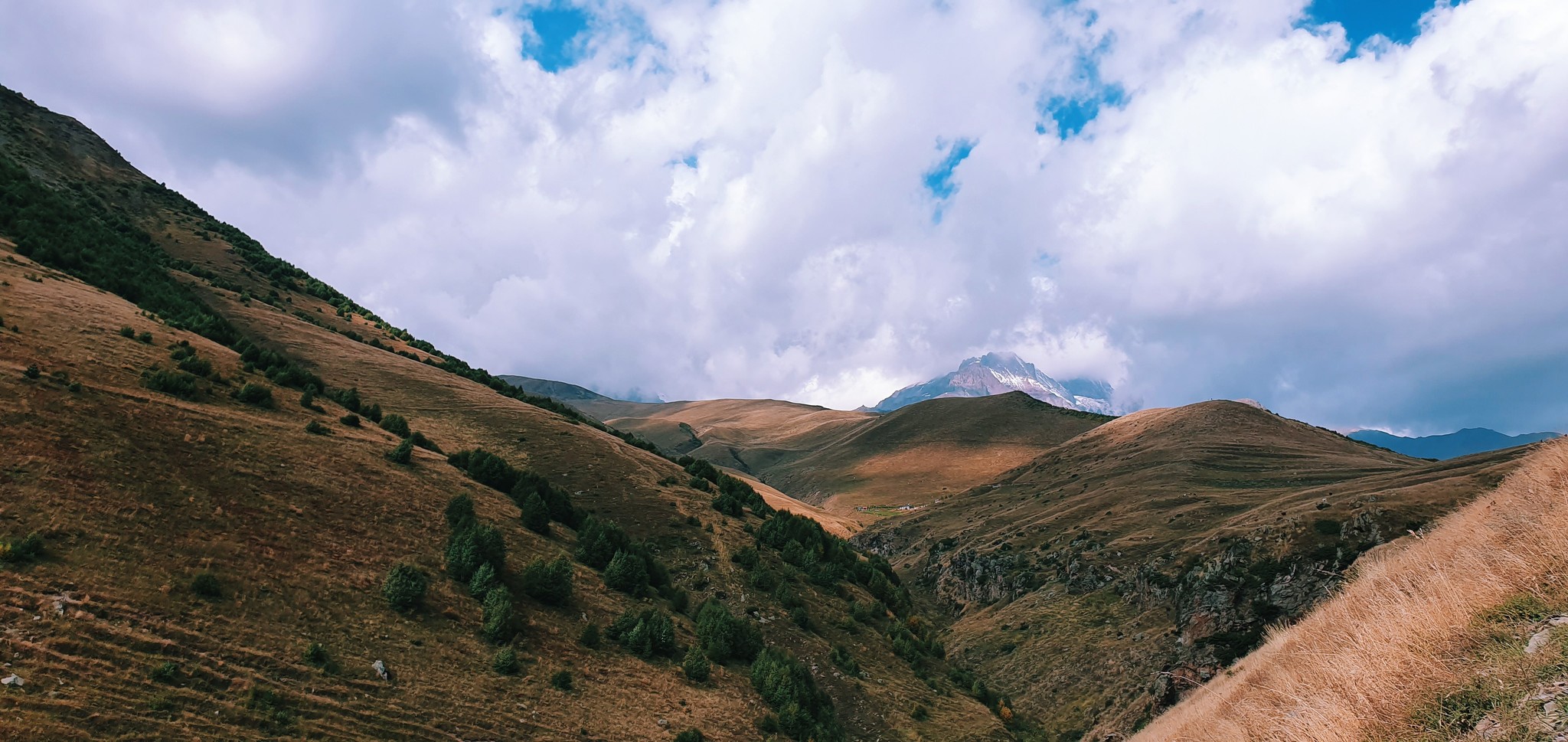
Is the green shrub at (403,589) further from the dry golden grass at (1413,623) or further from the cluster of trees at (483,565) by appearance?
the dry golden grass at (1413,623)

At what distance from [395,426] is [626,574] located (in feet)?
65.4

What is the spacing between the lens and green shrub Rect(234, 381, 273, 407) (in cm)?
3088

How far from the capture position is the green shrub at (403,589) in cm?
2248

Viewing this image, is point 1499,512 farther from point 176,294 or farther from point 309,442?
point 176,294

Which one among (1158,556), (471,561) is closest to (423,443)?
(471,561)

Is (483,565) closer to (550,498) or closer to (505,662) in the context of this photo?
(505,662)

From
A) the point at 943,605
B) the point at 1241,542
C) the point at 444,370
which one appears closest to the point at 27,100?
the point at 444,370

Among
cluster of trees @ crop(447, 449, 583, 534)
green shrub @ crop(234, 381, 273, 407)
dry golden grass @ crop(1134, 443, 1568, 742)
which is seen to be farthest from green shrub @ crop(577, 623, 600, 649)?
dry golden grass @ crop(1134, 443, 1568, 742)

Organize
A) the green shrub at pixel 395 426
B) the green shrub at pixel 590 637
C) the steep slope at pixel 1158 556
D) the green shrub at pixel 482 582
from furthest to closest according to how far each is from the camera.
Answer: the steep slope at pixel 1158 556, the green shrub at pixel 395 426, the green shrub at pixel 590 637, the green shrub at pixel 482 582

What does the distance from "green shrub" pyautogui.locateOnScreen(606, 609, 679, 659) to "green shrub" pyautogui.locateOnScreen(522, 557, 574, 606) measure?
105 inches

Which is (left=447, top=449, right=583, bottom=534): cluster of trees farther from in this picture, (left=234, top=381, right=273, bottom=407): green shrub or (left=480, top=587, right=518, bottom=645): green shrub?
(left=480, top=587, right=518, bottom=645): green shrub

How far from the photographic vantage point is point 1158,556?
53.5 metres

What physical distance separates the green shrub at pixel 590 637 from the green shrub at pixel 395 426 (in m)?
21.3

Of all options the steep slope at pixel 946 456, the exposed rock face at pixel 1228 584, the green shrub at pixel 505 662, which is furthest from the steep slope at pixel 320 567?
the steep slope at pixel 946 456
